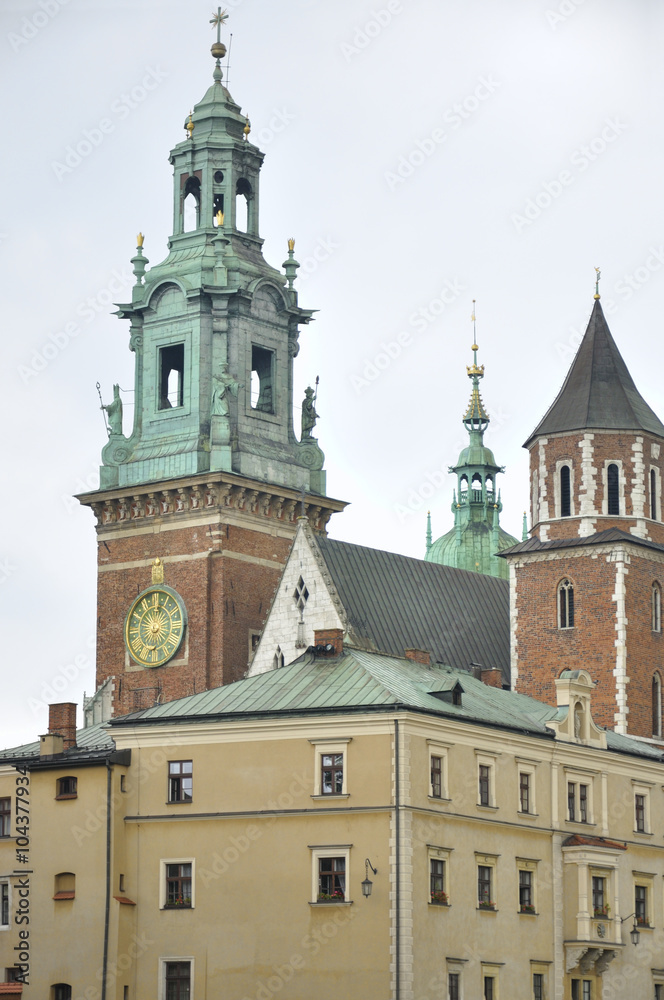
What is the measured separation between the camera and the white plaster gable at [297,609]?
97.4 meters

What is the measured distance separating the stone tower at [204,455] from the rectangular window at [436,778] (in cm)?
2297

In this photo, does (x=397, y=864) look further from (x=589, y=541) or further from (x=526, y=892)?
(x=589, y=541)

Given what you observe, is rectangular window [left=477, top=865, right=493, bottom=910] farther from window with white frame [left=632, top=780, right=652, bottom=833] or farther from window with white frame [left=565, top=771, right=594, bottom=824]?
window with white frame [left=632, top=780, right=652, bottom=833]

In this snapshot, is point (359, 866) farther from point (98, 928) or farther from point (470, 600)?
point (470, 600)

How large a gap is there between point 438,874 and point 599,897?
9.48m

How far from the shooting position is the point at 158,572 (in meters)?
106

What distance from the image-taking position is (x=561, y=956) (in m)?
84.0

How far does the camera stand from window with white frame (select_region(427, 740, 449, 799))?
262 feet

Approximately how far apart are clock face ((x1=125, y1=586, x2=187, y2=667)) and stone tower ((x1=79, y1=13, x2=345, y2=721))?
74mm

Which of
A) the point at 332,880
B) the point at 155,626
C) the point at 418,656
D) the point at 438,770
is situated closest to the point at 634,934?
the point at 438,770

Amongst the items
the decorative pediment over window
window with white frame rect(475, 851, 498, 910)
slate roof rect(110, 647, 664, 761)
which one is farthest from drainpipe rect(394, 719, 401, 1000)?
the decorative pediment over window

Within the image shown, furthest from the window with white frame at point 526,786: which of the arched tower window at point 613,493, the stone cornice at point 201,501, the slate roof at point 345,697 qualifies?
the stone cornice at point 201,501

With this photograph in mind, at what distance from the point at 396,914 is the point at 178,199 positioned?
4492 cm

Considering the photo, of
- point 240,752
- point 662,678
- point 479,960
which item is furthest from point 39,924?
point 662,678
